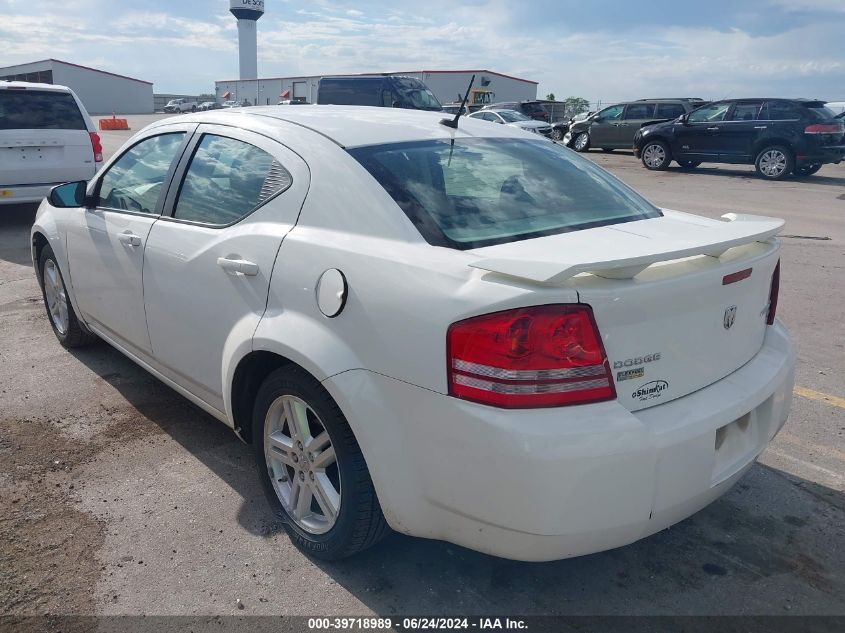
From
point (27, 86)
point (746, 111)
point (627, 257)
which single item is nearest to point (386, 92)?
point (746, 111)

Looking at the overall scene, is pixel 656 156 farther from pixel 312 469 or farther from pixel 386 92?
pixel 312 469

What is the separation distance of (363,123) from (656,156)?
1750cm

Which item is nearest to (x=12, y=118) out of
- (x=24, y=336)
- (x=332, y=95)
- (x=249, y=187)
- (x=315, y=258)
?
(x=24, y=336)

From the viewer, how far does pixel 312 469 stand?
2.75m

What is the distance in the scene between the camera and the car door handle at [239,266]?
2.85 m

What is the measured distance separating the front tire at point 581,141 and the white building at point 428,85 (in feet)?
43.1

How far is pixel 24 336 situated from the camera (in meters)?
5.42

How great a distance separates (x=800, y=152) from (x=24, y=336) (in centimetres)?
1617

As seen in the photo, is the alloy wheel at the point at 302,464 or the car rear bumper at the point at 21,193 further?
the car rear bumper at the point at 21,193

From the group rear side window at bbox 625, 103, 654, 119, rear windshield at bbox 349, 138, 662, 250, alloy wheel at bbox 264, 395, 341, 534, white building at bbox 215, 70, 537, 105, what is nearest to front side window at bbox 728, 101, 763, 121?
rear side window at bbox 625, 103, 654, 119

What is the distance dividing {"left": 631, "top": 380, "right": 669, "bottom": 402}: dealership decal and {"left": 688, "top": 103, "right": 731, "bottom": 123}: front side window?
56.0 ft

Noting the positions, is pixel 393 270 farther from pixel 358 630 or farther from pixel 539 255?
pixel 358 630

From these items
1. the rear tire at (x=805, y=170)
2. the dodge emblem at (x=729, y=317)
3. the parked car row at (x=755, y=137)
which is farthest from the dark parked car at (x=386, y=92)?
the dodge emblem at (x=729, y=317)

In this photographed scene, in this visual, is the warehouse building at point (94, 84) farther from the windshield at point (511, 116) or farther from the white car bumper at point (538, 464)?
the white car bumper at point (538, 464)
